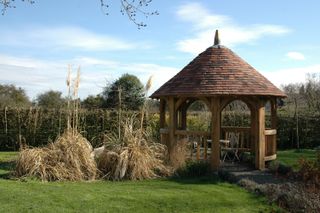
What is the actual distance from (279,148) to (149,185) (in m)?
12.2

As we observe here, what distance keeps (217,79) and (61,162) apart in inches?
184

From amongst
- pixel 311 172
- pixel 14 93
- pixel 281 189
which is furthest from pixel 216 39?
pixel 14 93

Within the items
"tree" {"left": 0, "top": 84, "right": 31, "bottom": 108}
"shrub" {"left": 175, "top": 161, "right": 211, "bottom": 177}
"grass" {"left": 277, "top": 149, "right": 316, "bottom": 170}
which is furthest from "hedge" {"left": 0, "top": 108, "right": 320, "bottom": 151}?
"tree" {"left": 0, "top": 84, "right": 31, "bottom": 108}

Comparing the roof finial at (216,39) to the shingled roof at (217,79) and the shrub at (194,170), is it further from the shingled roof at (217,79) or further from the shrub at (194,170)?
the shrub at (194,170)

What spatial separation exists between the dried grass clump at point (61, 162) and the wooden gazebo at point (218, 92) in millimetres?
2592

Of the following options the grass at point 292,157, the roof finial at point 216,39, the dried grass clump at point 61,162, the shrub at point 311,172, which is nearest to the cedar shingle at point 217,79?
the roof finial at point 216,39

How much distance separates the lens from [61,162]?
996 cm

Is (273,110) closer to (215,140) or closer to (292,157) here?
(215,140)

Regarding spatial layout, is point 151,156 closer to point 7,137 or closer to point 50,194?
point 50,194

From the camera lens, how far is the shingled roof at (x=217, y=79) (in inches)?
448

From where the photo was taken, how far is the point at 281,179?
9.85 metres

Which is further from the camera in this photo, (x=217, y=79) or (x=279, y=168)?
(x=217, y=79)

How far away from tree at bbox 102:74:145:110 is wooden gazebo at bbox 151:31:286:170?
10.5 m

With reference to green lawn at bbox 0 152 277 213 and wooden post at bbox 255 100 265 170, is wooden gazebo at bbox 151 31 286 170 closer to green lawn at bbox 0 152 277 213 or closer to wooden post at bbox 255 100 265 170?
wooden post at bbox 255 100 265 170
